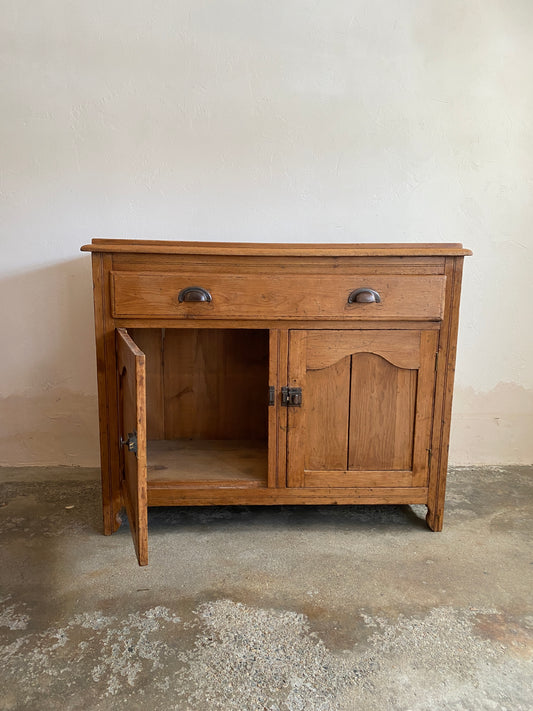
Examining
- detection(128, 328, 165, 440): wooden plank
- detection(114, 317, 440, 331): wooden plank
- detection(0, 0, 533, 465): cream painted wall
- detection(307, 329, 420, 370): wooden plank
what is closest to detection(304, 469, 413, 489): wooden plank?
detection(307, 329, 420, 370): wooden plank

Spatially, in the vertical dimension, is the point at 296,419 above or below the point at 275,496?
above

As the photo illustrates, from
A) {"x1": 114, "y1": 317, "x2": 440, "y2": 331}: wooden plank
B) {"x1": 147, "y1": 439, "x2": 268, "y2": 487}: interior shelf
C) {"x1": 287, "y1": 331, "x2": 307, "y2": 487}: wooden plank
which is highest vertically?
{"x1": 114, "y1": 317, "x2": 440, "y2": 331}: wooden plank

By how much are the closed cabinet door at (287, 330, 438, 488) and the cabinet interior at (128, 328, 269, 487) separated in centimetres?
44

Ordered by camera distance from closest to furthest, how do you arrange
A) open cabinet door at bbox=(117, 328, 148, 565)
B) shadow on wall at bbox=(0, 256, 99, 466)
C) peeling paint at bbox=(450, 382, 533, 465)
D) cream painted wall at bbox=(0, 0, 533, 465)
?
open cabinet door at bbox=(117, 328, 148, 565)
cream painted wall at bbox=(0, 0, 533, 465)
shadow on wall at bbox=(0, 256, 99, 466)
peeling paint at bbox=(450, 382, 533, 465)

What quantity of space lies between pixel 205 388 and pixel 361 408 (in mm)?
801

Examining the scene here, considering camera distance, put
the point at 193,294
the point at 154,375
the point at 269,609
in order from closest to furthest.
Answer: the point at 269,609 < the point at 193,294 < the point at 154,375

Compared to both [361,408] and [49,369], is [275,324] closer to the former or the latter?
[361,408]

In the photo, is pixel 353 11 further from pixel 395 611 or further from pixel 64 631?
pixel 64 631

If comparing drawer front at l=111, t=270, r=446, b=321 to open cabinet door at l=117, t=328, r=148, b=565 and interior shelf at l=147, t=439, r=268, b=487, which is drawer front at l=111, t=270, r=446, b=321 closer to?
open cabinet door at l=117, t=328, r=148, b=565

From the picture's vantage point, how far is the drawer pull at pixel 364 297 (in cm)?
192

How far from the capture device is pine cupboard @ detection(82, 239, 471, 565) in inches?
75.2

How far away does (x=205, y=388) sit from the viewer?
2529mm

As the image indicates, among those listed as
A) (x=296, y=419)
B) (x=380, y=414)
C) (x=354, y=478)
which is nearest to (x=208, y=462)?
(x=296, y=419)

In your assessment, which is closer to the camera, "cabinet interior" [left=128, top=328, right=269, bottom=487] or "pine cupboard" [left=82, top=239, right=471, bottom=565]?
"pine cupboard" [left=82, top=239, right=471, bottom=565]
